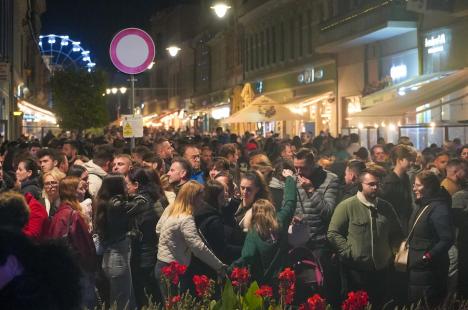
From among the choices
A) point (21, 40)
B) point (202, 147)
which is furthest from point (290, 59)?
point (202, 147)

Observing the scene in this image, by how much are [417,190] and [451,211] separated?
42 cm

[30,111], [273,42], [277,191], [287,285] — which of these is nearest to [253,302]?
[287,285]

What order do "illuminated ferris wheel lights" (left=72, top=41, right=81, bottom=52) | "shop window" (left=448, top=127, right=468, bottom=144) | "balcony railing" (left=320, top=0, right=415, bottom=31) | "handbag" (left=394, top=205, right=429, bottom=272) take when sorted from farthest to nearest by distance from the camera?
"illuminated ferris wheel lights" (left=72, top=41, right=81, bottom=52) < "balcony railing" (left=320, top=0, right=415, bottom=31) < "shop window" (left=448, top=127, right=468, bottom=144) < "handbag" (left=394, top=205, right=429, bottom=272)

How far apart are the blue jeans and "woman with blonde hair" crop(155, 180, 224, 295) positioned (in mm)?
364

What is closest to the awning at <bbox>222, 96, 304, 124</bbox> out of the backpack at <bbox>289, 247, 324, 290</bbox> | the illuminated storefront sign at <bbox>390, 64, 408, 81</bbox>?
the illuminated storefront sign at <bbox>390, 64, 408, 81</bbox>

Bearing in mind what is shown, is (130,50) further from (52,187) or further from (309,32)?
(309,32)

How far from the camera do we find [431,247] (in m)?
7.88

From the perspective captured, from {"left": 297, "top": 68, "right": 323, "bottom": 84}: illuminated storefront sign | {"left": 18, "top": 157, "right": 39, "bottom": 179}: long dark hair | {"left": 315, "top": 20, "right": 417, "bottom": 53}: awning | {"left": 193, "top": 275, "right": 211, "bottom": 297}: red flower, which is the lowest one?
{"left": 193, "top": 275, "right": 211, "bottom": 297}: red flower

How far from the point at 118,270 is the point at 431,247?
3.20m

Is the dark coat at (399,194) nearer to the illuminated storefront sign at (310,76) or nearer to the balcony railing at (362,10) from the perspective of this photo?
the balcony railing at (362,10)

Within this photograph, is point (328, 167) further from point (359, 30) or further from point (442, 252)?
point (359, 30)

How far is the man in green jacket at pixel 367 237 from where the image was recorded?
7.88 m

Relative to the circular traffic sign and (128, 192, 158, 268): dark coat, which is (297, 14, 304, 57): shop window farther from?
(128, 192, 158, 268): dark coat

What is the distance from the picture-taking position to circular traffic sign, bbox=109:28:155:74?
Answer: 403 inches
